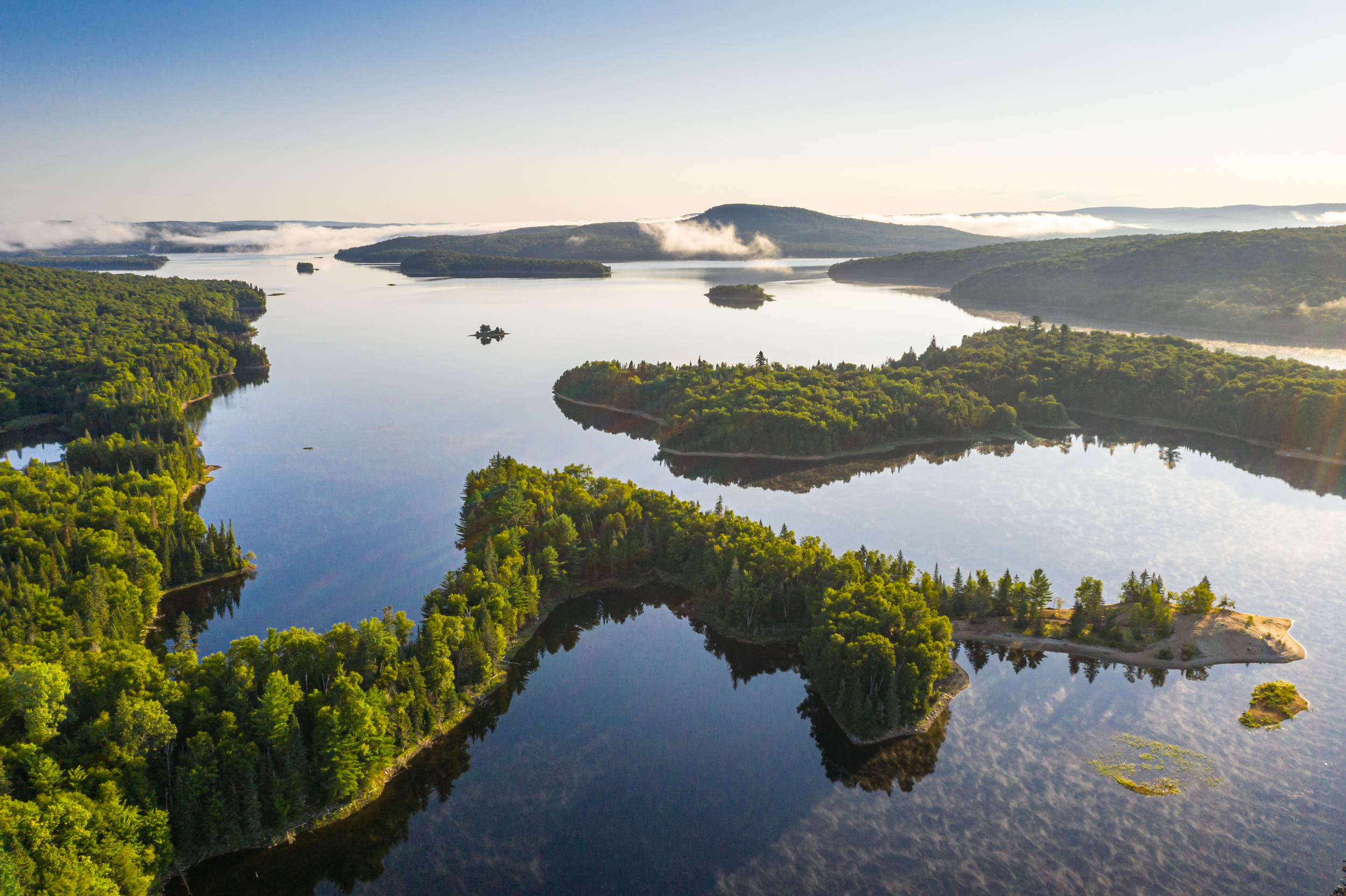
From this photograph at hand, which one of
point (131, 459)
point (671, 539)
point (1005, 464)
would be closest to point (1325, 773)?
point (671, 539)

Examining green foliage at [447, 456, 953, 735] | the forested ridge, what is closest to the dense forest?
green foliage at [447, 456, 953, 735]

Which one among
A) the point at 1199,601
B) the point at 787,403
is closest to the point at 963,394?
the point at 787,403

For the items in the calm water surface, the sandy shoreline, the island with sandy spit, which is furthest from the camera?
the island with sandy spit

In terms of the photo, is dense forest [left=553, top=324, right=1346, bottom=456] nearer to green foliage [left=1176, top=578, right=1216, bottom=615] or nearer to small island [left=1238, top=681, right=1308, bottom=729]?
green foliage [left=1176, top=578, right=1216, bottom=615]

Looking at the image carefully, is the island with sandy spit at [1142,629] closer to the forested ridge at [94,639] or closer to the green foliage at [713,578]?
the green foliage at [713,578]

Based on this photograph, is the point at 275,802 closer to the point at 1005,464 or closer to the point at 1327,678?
the point at 1327,678

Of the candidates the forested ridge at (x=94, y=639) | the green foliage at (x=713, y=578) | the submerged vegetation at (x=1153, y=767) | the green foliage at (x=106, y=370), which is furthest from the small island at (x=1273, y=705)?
the green foliage at (x=106, y=370)

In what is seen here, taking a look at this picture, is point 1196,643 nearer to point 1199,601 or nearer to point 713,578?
point 1199,601
